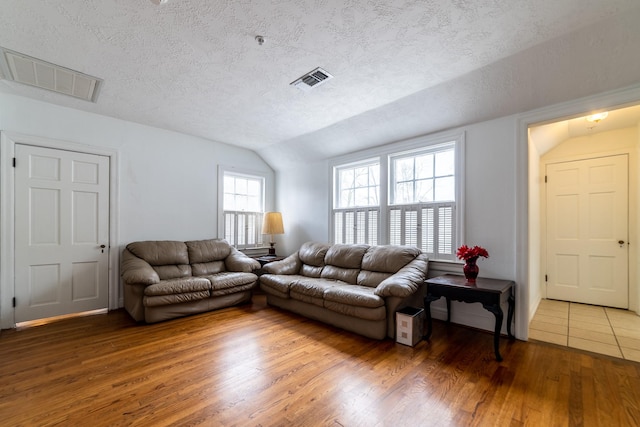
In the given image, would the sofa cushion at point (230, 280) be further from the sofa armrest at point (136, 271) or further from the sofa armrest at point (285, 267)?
the sofa armrest at point (136, 271)

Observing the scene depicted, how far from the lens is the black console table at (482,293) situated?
2.40 metres

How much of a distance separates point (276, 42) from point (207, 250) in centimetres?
316

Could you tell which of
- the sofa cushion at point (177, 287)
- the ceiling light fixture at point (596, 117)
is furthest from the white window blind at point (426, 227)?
the sofa cushion at point (177, 287)

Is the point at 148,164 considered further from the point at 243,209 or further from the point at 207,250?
the point at 243,209

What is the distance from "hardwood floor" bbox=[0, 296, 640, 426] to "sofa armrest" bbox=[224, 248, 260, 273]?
49.2 inches

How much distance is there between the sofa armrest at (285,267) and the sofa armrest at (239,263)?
0.19m

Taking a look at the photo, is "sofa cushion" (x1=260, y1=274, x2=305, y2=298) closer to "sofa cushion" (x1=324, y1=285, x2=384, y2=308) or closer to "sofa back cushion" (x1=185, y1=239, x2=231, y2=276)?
"sofa cushion" (x1=324, y1=285, x2=384, y2=308)

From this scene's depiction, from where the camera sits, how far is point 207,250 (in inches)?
169

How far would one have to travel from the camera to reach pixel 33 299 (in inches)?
128

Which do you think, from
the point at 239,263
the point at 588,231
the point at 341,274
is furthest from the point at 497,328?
the point at 239,263

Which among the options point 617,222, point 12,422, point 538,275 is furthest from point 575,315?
point 12,422

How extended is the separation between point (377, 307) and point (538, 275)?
3.01 metres

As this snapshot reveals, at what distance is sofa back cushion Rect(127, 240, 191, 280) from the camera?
12.3 feet

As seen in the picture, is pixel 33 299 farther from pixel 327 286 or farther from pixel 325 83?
pixel 325 83
